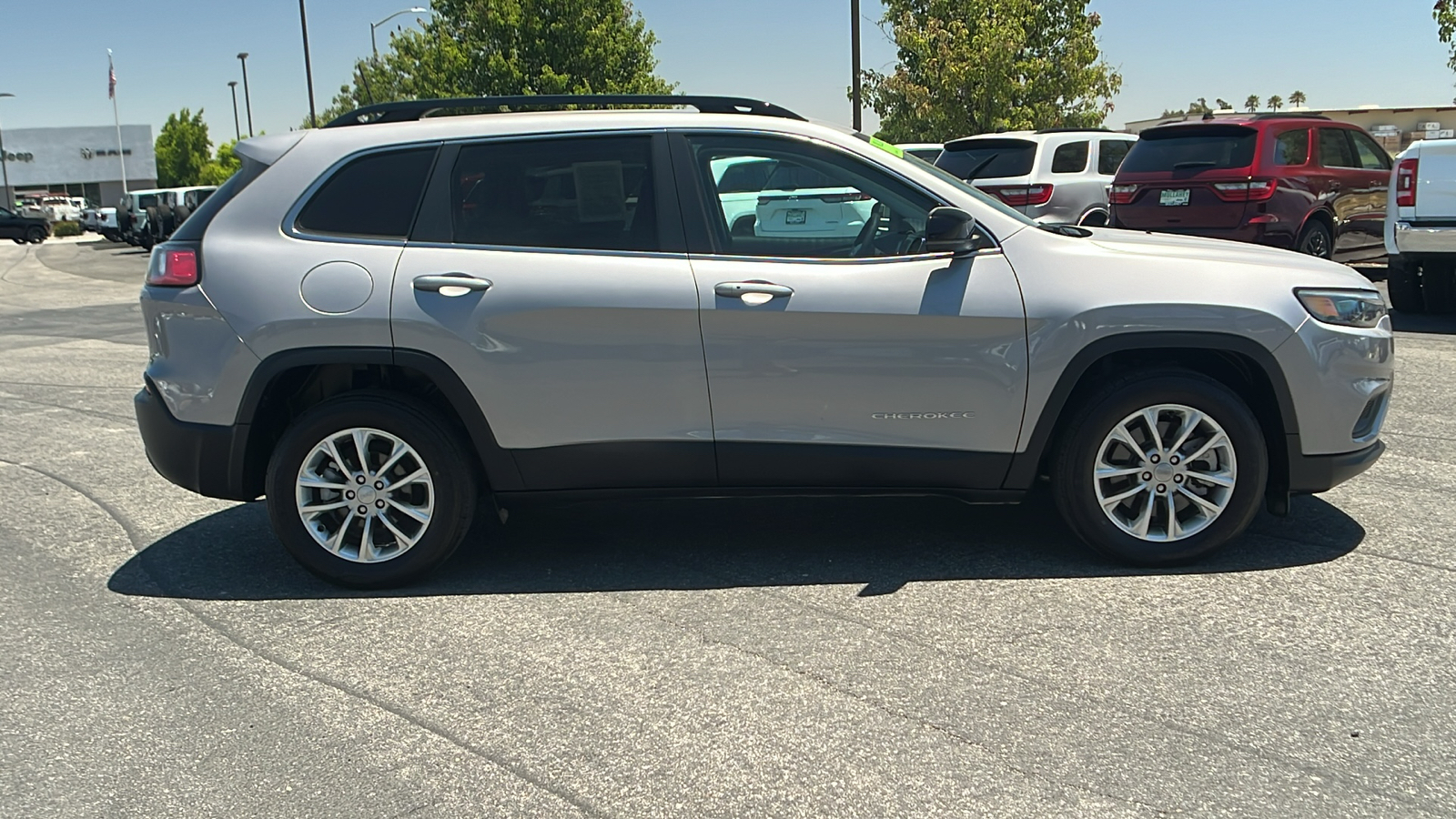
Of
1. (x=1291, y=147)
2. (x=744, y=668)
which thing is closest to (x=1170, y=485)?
(x=744, y=668)

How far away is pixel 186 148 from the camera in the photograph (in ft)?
279

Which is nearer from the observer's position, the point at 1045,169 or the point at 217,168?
the point at 1045,169

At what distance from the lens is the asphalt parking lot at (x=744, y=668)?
3.20 meters

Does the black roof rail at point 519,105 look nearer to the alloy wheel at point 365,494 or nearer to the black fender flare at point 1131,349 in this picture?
the alloy wheel at point 365,494

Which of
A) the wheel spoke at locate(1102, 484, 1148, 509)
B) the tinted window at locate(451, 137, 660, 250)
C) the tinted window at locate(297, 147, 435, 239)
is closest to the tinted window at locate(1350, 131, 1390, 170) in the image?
the wheel spoke at locate(1102, 484, 1148, 509)

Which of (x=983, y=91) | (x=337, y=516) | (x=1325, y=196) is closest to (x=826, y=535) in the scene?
(x=337, y=516)

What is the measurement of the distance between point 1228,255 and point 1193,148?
8.36 metres

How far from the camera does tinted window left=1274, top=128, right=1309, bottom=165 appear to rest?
40.2ft

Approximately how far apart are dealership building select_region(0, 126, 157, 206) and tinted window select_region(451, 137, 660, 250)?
9342 centimetres

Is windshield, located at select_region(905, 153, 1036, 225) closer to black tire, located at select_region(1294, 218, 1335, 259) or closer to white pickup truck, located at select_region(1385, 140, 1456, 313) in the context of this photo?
white pickup truck, located at select_region(1385, 140, 1456, 313)

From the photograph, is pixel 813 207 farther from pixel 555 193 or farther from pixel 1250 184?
pixel 1250 184

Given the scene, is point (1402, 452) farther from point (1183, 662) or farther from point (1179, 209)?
point (1179, 209)

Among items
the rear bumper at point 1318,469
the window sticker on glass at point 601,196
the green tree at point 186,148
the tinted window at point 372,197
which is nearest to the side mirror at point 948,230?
the window sticker on glass at point 601,196

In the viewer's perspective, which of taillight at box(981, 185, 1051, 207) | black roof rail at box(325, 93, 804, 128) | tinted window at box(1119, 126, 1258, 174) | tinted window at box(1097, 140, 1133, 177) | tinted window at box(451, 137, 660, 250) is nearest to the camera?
tinted window at box(451, 137, 660, 250)
